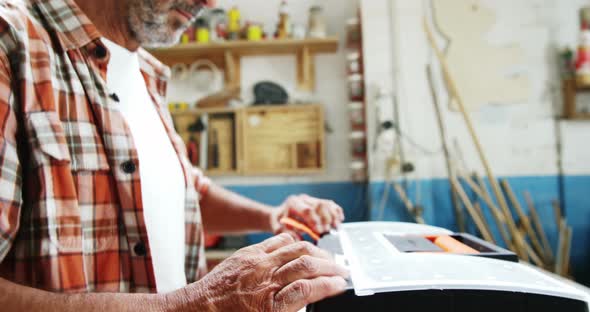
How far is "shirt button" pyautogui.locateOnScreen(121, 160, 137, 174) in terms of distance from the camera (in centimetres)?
64

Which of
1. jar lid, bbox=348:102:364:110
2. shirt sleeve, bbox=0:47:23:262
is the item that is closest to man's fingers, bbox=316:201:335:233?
shirt sleeve, bbox=0:47:23:262

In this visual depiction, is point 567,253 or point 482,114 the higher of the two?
point 482,114

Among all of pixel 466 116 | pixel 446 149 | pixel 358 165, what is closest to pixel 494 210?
pixel 446 149

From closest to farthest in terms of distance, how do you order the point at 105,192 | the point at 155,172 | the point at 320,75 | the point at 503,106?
1. the point at 105,192
2. the point at 155,172
3. the point at 503,106
4. the point at 320,75

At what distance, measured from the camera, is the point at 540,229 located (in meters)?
2.27

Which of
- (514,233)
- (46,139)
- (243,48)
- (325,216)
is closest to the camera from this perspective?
(46,139)

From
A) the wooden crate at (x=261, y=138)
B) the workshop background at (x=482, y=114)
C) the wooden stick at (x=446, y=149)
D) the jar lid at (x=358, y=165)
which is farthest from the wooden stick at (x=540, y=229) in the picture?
the wooden crate at (x=261, y=138)

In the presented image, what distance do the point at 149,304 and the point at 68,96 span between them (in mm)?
378

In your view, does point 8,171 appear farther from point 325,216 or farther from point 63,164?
point 325,216

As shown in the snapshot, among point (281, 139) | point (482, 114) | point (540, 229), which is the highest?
point (482, 114)

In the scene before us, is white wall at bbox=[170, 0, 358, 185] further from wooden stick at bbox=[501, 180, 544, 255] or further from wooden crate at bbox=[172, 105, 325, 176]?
wooden stick at bbox=[501, 180, 544, 255]

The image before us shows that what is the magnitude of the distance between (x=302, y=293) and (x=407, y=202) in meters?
2.02

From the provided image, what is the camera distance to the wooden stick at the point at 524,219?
2245 mm

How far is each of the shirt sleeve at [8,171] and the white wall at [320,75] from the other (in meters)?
2.23
